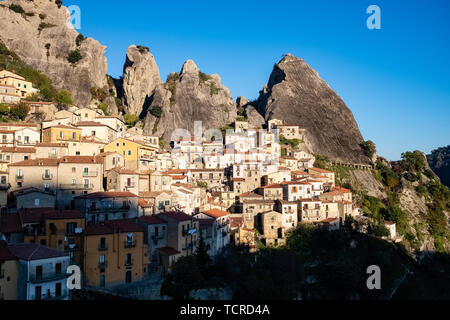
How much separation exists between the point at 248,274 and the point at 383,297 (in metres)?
22.7

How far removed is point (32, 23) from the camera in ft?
278

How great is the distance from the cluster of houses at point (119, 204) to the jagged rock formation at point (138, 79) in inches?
1081

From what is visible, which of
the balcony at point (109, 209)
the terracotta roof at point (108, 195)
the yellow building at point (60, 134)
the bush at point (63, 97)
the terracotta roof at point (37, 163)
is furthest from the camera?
the bush at point (63, 97)

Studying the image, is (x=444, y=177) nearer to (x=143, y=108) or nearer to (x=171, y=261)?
(x=143, y=108)

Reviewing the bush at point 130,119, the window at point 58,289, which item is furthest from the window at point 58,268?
the bush at point 130,119

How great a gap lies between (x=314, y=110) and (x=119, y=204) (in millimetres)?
73983

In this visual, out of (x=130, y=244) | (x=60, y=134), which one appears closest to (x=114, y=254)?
(x=130, y=244)

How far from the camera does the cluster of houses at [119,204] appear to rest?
32.8m

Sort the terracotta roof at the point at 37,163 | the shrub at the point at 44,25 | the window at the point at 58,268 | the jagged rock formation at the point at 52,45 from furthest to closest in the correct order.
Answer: the shrub at the point at 44,25 → the jagged rock formation at the point at 52,45 → the terracotta roof at the point at 37,163 → the window at the point at 58,268

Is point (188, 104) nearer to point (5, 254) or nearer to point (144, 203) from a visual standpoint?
point (144, 203)

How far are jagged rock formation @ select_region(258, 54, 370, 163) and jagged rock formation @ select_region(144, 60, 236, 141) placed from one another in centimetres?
1394

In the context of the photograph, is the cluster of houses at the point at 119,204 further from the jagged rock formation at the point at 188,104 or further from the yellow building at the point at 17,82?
the jagged rock formation at the point at 188,104

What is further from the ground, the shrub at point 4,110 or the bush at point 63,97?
the bush at point 63,97

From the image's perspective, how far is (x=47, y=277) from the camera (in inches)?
1137
